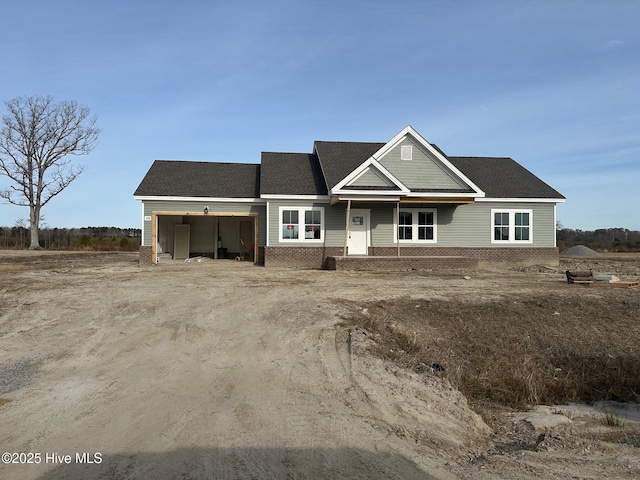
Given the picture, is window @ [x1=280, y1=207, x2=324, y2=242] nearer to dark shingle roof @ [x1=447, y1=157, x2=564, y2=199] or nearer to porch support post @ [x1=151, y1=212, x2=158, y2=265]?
porch support post @ [x1=151, y1=212, x2=158, y2=265]

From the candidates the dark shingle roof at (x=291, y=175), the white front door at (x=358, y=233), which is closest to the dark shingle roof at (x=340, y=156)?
the dark shingle roof at (x=291, y=175)

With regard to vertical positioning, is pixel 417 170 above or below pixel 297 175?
above

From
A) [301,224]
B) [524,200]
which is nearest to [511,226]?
[524,200]

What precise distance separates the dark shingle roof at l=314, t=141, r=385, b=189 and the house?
0.09 meters

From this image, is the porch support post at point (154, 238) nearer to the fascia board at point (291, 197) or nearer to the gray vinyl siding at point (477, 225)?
the fascia board at point (291, 197)

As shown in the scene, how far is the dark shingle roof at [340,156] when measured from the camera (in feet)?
76.4

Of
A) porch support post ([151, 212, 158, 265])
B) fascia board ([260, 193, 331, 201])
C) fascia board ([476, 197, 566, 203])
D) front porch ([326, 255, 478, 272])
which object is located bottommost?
front porch ([326, 255, 478, 272])

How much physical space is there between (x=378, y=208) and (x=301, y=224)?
365cm

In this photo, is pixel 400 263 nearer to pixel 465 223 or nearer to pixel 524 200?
pixel 465 223

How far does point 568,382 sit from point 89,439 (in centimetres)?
796

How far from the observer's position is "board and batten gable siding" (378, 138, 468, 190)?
22828mm

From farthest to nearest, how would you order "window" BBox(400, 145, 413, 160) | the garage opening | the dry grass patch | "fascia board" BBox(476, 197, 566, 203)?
the garage opening → "fascia board" BBox(476, 197, 566, 203) → "window" BBox(400, 145, 413, 160) → the dry grass patch

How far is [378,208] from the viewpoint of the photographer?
2312cm

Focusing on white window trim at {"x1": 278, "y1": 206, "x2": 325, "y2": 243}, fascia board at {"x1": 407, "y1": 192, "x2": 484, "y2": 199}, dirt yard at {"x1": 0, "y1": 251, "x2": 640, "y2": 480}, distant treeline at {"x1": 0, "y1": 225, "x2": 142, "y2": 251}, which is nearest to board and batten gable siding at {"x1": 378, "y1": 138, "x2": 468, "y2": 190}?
fascia board at {"x1": 407, "y1": 192, "x2": 484, "y2": 199}
